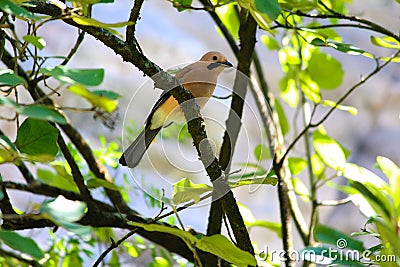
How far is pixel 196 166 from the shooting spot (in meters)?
0.71

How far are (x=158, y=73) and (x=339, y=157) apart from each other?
41 centimetres

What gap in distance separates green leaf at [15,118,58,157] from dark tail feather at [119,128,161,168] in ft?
Result: 0.65

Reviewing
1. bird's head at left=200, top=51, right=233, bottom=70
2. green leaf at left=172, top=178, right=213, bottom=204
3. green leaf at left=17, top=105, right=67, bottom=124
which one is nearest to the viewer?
green leaf at left=17, top=105, right=67, bottom=124

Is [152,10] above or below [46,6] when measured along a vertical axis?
above

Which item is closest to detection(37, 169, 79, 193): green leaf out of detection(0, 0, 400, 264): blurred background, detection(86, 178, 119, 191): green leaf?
detection(86, 178, 119, 191): green leaf

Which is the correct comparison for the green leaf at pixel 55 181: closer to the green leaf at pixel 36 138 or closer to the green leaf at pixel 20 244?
the green leaf at pixel 36 138

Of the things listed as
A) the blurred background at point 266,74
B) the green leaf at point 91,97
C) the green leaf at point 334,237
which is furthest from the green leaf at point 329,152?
the blurred background at point 266,74

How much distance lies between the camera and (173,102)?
662 millimetres

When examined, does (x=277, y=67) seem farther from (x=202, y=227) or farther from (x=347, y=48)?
(x=347, y=48)

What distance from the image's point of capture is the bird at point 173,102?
0.67 metres

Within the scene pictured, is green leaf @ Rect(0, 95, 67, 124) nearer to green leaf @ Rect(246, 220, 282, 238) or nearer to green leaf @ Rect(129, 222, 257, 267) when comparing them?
green leaf @ Rect(129, 222, 257, 267)

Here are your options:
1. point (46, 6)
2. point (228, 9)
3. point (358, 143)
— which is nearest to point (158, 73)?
point (46, 6)

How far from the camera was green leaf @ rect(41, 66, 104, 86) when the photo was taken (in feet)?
1.11

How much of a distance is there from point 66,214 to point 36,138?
169 millimetres
